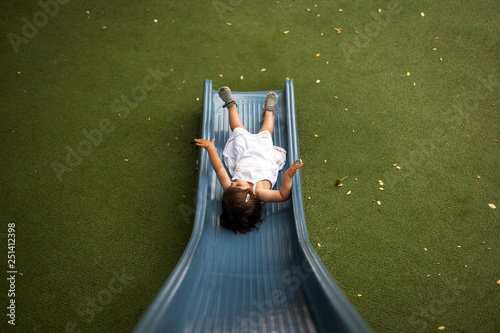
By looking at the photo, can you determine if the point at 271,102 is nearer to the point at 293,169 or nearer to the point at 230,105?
the point at 230,105

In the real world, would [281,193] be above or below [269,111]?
below

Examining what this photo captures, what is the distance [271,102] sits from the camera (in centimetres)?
261

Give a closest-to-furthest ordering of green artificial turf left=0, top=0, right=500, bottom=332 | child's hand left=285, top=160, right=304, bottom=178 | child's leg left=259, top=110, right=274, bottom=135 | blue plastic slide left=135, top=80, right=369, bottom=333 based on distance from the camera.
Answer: blue plastic slide left=135, top=80, right=369, bottom=333, child's hand left=285, top=160, right=304, bottom=178, green artificial turf left=0, top=0, right=500, bottom=332, child's leg left=259, top=110, right=274, bottom=135

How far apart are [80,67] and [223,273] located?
8.53ft

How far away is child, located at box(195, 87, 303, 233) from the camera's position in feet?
6.75

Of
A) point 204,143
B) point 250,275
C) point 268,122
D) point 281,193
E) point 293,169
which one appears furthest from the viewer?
point 268,122

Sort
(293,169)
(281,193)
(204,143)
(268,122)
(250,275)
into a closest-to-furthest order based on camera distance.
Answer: (250,275)
(293,169)
(281,193)
(204,143)
(268,122)

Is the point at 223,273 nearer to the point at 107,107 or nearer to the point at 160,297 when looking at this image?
the point at 160,297

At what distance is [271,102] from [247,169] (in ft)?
2.15

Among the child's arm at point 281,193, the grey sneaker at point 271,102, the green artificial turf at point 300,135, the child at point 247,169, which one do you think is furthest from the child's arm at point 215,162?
the grey sneaker at point 271,102

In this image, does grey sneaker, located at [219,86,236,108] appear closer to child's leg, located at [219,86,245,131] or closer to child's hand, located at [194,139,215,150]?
child's leg, located at [219,86,245,131]

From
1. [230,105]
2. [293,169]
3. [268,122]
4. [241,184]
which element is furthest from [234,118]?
[293,169]

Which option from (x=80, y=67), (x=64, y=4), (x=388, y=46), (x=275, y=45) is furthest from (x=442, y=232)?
(x=64, y=4)

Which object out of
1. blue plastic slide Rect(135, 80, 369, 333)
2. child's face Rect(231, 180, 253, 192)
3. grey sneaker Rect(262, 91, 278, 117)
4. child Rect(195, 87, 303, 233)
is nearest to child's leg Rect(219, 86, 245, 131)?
child Rect(195, 87, 303, 233)
